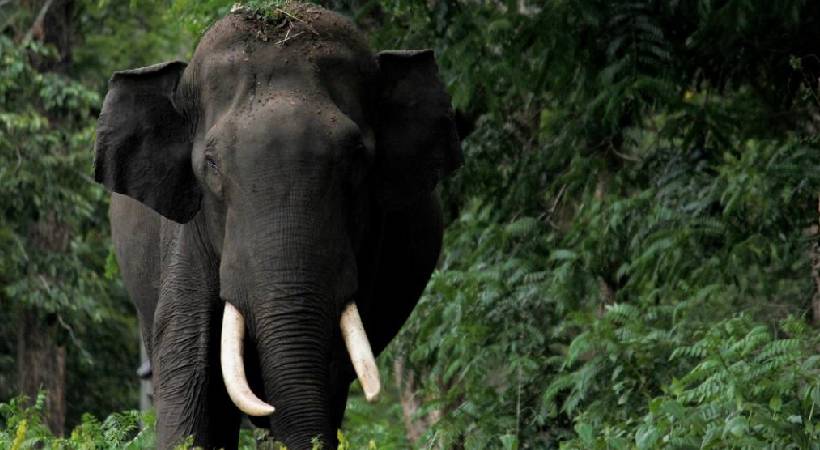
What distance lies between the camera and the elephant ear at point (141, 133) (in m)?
9.14

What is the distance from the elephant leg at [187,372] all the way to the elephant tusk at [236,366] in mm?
361

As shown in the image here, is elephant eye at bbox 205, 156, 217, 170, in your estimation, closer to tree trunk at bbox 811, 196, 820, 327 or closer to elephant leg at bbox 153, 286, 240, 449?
elephant leg at bbox 153, 286, 240, 449

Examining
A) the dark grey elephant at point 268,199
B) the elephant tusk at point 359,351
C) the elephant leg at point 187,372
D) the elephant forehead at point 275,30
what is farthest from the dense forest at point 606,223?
the elephant forehead at point 275,30

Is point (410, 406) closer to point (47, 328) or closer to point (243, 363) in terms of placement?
point (47, 328)

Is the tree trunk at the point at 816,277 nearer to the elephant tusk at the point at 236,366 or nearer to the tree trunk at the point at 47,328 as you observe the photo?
the elephant tusk at the point at 236,366

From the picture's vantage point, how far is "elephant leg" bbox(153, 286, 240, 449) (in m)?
8.86

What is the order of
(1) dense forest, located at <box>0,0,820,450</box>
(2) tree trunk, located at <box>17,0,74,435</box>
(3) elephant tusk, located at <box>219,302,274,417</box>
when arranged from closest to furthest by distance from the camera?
1. (3) elephant tusk, located at <box>219,302,274,417</box>
2. (1) dense forest, located at <box>0,0,820,450</box>
3. (2) tree trunk, located at <box>17,0,74,435</box>

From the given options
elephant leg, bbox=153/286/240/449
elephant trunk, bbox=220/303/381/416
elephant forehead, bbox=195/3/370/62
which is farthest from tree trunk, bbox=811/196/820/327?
elephant leg, bbox=153/286/240/449

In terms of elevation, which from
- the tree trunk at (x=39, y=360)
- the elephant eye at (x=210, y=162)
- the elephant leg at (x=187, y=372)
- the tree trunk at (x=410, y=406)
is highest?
the elephant eye at (x=210, y=162)

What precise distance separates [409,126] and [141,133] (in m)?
1.19

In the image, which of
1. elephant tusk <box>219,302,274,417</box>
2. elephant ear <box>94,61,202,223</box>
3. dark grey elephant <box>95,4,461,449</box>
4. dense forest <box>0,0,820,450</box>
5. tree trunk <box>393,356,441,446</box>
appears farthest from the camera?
tree trunk <box>393,356,441,446</box>

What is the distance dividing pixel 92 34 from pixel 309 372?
1799 centimetres

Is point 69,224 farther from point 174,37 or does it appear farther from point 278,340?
point 278,340

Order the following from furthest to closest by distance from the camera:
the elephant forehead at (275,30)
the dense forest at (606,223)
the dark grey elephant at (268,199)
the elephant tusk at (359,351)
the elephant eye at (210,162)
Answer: the dense forest at (606,223) → the elephant forehead at (275,30) → the elephant eye at (210,162) → the dark grey elephant at (268,199) → the elephant tusk at (359,351)
